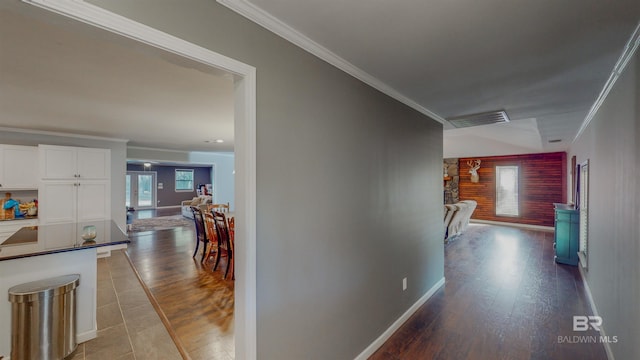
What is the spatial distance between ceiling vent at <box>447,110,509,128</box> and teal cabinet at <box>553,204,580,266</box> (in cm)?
275

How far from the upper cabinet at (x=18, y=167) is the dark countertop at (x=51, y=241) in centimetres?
227

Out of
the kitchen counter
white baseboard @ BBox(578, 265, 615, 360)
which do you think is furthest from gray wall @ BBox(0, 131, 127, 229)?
white baseboard @ BBox(578, 265, 615, 360)

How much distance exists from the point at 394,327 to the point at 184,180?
45.9 ft

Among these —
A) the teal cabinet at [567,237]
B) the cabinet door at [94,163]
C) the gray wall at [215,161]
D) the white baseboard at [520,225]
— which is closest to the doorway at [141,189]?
the gray wall at [215,161]

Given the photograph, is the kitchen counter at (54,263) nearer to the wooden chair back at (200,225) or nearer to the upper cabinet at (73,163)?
the wooden chair back at (200,225)

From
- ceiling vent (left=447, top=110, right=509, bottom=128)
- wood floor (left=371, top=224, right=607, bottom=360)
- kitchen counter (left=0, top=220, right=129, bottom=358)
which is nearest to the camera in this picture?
kitchen counter (left=0, top=220, right=129, bottom=358)

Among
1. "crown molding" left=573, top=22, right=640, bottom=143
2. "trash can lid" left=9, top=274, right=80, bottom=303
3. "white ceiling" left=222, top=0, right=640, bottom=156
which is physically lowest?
"trash can lid" left=9, top=274, right=80, bottom=303

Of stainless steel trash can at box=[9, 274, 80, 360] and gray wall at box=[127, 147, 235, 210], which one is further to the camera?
gray wall at box=[127, 147, 235, 210]

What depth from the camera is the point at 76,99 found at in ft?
9.48

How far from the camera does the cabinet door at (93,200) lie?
472cm

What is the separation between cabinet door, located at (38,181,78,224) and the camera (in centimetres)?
432

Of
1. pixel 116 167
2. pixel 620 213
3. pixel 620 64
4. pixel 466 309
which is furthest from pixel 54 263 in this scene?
pixel 620 64

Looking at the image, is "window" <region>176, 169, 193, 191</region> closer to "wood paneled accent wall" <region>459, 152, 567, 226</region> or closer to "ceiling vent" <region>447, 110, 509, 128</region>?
"wood paneled accent wall" <region>459, 152, 567, 226</region>

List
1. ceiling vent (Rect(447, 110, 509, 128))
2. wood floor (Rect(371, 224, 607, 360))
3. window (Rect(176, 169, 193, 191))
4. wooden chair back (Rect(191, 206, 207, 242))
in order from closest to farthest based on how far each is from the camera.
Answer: wood floor (Rect(371, 224, 607, 360)) < ceiling vent (Rect(447, 110, 509, 128)) < wooden chair back (Rect(191, 206, 207, 242)) < window (Rect(176, 169, 193, 191))
